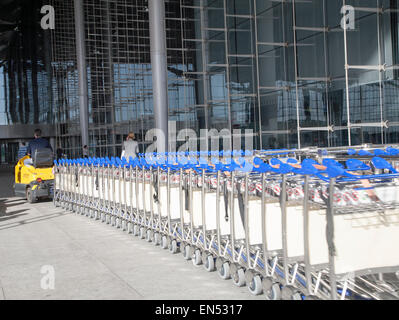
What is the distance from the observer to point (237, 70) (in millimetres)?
16844

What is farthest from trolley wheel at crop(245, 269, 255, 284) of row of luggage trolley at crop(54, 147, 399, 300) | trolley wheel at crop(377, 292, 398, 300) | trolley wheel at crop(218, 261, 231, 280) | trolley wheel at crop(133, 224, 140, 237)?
trolley wheel at crop(133, 224, 140, 237)

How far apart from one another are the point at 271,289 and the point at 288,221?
667 millimetres

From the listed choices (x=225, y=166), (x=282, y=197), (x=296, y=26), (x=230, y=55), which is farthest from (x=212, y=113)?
(x=282, y=197)

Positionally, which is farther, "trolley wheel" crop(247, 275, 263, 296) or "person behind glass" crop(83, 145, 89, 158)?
"person behind glass" crop(83, 145, 89, 158)

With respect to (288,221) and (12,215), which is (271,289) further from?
(12,215)

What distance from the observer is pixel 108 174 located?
9.07 m

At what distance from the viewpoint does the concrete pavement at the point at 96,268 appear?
497cm

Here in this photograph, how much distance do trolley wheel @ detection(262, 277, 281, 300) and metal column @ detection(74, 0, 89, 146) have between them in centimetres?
2411

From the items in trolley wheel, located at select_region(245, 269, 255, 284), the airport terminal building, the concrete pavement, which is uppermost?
the airport terminal building

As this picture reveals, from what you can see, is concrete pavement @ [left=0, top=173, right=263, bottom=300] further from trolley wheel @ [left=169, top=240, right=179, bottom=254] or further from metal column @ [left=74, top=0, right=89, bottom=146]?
metal column @ [left=74, top=0, right=89, bottom=146]

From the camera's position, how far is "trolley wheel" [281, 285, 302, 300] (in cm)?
386

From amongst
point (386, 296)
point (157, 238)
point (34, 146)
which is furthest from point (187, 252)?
point (34, 146)

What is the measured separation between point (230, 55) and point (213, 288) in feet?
39.5
